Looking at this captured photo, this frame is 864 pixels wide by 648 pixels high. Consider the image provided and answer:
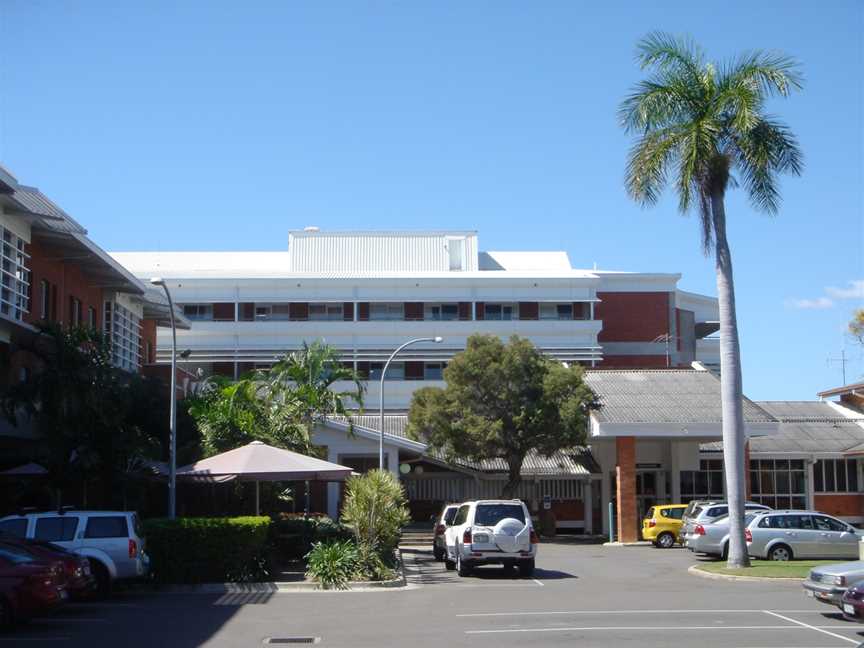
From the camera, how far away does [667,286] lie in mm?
72875

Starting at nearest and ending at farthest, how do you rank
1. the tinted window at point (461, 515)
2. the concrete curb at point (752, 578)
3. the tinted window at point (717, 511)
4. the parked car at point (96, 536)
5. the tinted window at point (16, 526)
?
the parked car at point (96, 536) → the tinted window at point (16, 526) → the concrete curb at point (752, 578) → the tinted window at point (461, 515) → the tinted window at point (717, 511)

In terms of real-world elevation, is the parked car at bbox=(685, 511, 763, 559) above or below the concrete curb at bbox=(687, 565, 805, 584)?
above

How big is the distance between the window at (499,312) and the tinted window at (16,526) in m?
48.3

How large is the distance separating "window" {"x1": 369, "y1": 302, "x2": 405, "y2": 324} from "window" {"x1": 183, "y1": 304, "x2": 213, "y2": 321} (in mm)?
10190

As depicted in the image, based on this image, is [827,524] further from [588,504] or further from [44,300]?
[44,300]

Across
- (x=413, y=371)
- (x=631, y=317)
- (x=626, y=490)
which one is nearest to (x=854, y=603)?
(x=626, y=490)

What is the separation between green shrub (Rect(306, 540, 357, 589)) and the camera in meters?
23.8

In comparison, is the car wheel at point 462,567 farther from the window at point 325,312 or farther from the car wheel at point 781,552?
the window at point 325,312

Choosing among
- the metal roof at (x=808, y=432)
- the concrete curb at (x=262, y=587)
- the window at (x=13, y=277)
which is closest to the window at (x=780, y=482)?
the metal roof at (x=808, y=432)

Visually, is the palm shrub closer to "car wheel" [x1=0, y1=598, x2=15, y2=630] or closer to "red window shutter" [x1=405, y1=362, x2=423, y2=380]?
"car wheel" [x1=0, y1=598, x2=15, y2=630]

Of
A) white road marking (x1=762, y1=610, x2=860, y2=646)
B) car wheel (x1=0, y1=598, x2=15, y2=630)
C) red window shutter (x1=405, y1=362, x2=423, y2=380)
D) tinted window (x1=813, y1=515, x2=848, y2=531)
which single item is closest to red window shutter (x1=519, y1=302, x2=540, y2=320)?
red window shutter (x1=405, y1=362, x2=423, y2=380)

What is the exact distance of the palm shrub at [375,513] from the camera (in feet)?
84.2

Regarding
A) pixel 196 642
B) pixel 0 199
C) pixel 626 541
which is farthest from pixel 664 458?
pixel 196 642

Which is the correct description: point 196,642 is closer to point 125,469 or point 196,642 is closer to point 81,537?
point 81,537
